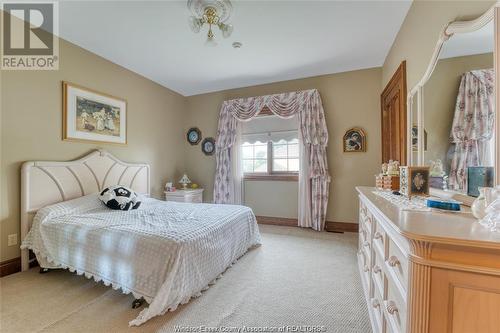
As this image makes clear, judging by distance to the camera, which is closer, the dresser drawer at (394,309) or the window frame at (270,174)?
the dresser drawer at (394,309)

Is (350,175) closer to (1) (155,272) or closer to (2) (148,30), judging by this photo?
(1) (155,272)

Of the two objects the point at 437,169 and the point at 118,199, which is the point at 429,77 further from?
the point at 118,199

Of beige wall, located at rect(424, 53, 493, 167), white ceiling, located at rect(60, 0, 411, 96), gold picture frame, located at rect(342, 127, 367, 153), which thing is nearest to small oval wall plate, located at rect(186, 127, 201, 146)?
white ceiling, located at rect(60, 0, 411, 96)

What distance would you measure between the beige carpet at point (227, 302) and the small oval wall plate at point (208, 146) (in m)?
2.50

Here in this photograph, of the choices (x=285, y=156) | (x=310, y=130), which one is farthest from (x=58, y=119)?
(x=310, y=130)

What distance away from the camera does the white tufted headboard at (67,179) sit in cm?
223

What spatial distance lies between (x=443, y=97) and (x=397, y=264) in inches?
46.1

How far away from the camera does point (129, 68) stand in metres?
3.41

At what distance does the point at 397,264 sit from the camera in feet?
3.32

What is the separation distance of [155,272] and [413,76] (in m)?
2.80

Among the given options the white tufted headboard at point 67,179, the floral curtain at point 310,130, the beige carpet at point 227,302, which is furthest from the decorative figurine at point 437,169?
the white tufted headboard at point 67,179

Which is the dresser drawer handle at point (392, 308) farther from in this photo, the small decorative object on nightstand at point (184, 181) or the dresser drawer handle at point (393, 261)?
the small decorative object on nightstand at point (184, 181)

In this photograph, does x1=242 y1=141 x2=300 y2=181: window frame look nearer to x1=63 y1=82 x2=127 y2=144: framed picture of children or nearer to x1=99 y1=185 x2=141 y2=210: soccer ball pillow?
x1=99 y1=185 x2=141 y2=210: soccer ball pillow

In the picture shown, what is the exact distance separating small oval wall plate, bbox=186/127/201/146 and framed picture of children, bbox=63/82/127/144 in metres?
1.41
